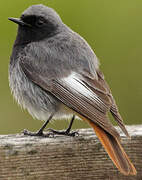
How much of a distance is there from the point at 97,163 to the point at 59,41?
188 centimetres

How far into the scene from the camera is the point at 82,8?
22.1 feet

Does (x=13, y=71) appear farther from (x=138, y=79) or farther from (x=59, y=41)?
(x=138, y=79)

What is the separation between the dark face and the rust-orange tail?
171 cm

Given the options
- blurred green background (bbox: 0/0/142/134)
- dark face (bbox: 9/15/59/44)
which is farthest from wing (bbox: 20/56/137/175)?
blurred green background (bbox: 0/0/142/134)

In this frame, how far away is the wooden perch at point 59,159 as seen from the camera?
11.9ft

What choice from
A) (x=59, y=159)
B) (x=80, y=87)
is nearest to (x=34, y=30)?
(x=80, y=87)

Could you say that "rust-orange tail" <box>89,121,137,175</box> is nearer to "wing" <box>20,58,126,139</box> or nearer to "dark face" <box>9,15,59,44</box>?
"wing" <box>20,58,126,139</box>

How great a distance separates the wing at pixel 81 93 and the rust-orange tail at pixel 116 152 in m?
0.07

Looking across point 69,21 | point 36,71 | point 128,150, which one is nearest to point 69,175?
point 128,150

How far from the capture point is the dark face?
557cm

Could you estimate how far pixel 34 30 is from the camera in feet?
18.4

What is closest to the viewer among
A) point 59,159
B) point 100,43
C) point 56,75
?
point 59,159

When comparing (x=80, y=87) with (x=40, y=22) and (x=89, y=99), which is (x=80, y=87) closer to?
(x=89, y=99)

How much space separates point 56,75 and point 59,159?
1.51m
